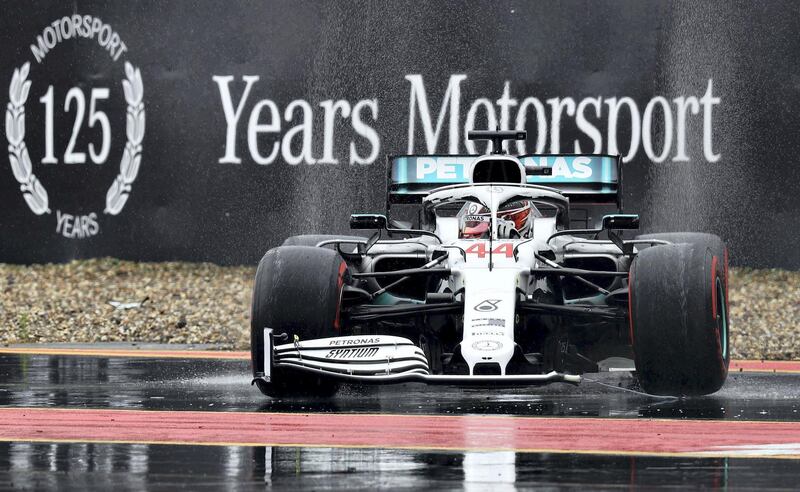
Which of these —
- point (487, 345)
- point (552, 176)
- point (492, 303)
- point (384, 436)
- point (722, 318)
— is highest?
point (552, 176)

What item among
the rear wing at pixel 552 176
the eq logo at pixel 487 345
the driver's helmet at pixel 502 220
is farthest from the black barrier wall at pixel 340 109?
the eq logo at pixel 487 345

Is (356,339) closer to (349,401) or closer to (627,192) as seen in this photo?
(349,401)

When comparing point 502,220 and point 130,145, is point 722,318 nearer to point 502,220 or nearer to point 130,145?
point 502,220

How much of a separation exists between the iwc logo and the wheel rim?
1025 cm

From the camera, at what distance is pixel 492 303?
9.19m

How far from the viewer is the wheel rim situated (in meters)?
9.34

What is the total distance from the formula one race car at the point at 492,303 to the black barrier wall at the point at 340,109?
19.9 feet

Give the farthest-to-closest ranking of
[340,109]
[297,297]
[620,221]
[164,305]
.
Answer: [340,109] → [164,305] → [620,221] → [297,297]

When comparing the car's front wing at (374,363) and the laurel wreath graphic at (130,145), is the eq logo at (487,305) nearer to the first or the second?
the car's front wing at (374,363)

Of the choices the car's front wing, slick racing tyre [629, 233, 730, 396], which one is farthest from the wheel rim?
the car's front wing

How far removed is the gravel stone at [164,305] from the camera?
46.6 ft

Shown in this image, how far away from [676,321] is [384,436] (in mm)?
1902

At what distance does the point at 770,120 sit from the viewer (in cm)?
1698

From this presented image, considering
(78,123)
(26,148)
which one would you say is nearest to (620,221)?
(78,123)
